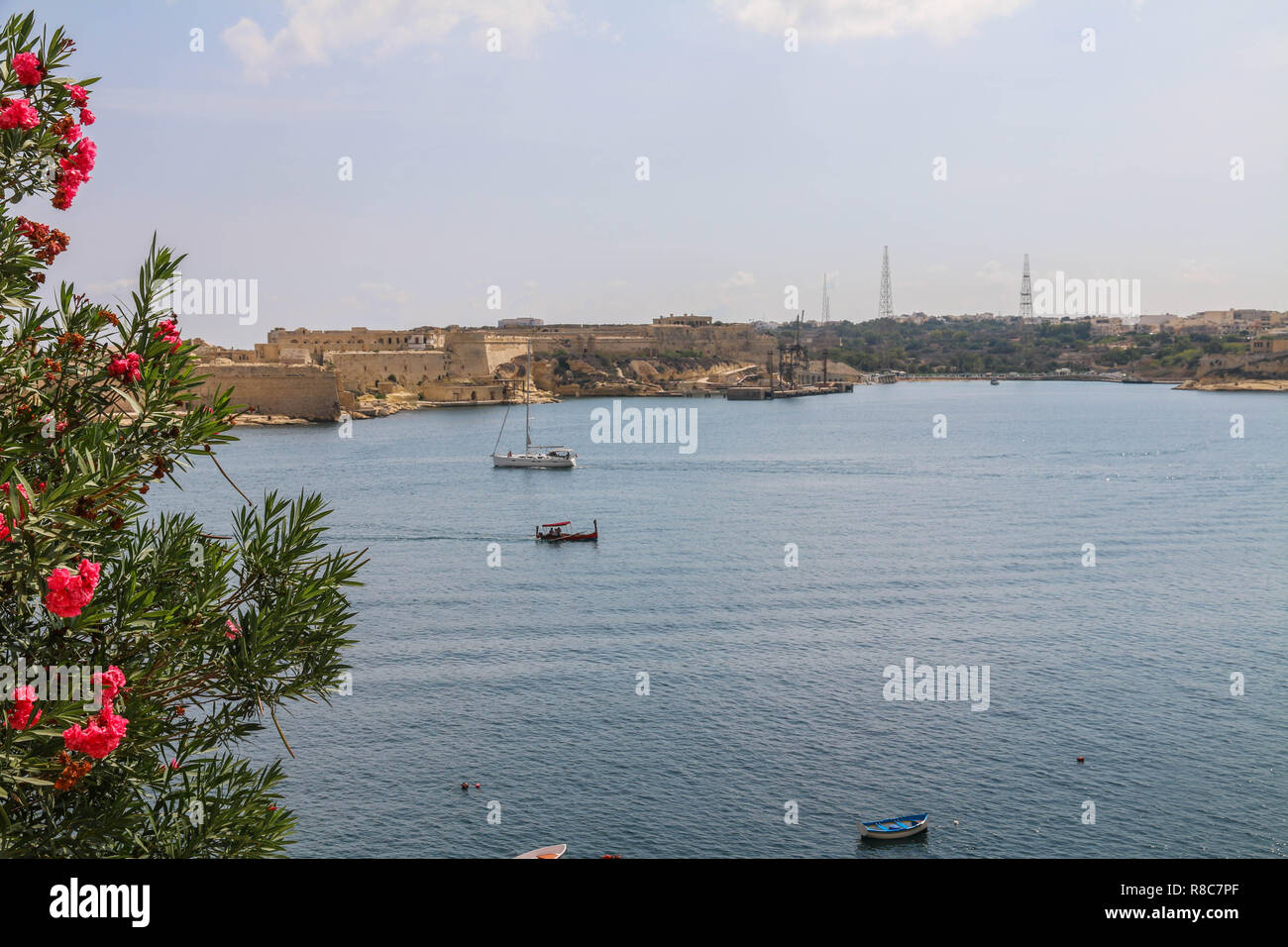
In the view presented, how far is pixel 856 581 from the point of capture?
2341cm

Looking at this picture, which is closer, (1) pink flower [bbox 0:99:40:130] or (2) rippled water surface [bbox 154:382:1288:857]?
(1) pink flower [bbox 0:99:40:130]

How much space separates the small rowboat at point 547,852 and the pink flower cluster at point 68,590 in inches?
344

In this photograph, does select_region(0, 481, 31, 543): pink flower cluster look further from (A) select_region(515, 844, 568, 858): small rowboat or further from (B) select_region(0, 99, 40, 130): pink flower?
(A) select_region(515, 844, 568, 858): small rowboat

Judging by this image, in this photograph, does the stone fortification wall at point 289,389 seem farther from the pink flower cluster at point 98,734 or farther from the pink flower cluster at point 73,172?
the pink flower cluster at point 98,734

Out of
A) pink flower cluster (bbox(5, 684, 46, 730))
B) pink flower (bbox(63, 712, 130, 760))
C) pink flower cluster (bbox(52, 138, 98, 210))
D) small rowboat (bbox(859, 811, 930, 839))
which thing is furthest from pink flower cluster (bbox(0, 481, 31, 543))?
small rowboat (bbox(859, 811, 930, 839))

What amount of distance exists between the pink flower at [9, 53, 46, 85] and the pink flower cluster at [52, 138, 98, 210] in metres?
0.26

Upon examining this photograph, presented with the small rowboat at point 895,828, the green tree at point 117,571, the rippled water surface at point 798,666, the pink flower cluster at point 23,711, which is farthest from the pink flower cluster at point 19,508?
the small rowboat at point 895,828

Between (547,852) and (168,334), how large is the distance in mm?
8496

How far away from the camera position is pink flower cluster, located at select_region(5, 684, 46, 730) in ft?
→ 9.27

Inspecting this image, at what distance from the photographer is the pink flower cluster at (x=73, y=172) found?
3.39 metres

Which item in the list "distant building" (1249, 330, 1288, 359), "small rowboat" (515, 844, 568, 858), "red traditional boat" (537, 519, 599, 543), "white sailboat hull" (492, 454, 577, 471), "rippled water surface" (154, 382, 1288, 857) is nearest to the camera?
"small rowboat" (515, 844, 568, 858)

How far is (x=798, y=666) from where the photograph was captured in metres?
17.3

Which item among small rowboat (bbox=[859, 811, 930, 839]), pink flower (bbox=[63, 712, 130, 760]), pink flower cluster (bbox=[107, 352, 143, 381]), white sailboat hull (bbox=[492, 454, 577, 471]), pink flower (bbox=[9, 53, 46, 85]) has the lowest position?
small rowboat (bbox=[859, 811, 930, 839])
